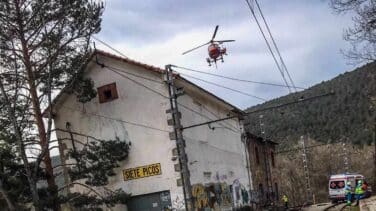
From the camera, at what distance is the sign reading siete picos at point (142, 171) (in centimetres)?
2370

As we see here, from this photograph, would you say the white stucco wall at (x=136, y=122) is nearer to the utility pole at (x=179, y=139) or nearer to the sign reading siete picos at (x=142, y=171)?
the sign reading siete picos at (x=142, y=171)

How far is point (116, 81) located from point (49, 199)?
7.15 m

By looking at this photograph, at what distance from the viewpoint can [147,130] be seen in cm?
2422

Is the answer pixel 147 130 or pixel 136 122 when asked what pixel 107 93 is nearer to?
pixel 136 122

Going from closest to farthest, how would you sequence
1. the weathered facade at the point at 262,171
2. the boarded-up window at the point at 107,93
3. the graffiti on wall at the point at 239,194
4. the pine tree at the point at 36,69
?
the pine tree at the point at 36,69 → the boarded-up window at the point at 107,93 → the graffiti on wall at the point at 239,194 → the weathered facade at the point at 262,171

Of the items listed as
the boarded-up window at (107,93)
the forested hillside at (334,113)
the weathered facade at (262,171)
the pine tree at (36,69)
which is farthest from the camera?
the weathered facade at (262,171)

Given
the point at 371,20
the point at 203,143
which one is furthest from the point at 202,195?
the point at 371,20

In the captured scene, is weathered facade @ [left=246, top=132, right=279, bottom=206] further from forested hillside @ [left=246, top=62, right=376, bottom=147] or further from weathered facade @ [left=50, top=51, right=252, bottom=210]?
weathered facade @ [left=50, top=51, right=252, bottom=210]

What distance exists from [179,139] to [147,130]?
244 centimetres

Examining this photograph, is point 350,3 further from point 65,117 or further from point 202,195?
point 65,117

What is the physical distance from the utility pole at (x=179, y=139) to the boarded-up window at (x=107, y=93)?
3276 mm

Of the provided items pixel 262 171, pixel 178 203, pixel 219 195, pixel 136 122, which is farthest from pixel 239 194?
pixel 136 122

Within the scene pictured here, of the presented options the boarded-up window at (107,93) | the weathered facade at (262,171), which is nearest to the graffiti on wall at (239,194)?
the weathered facade at (262,171)

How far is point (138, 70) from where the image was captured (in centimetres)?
2469
